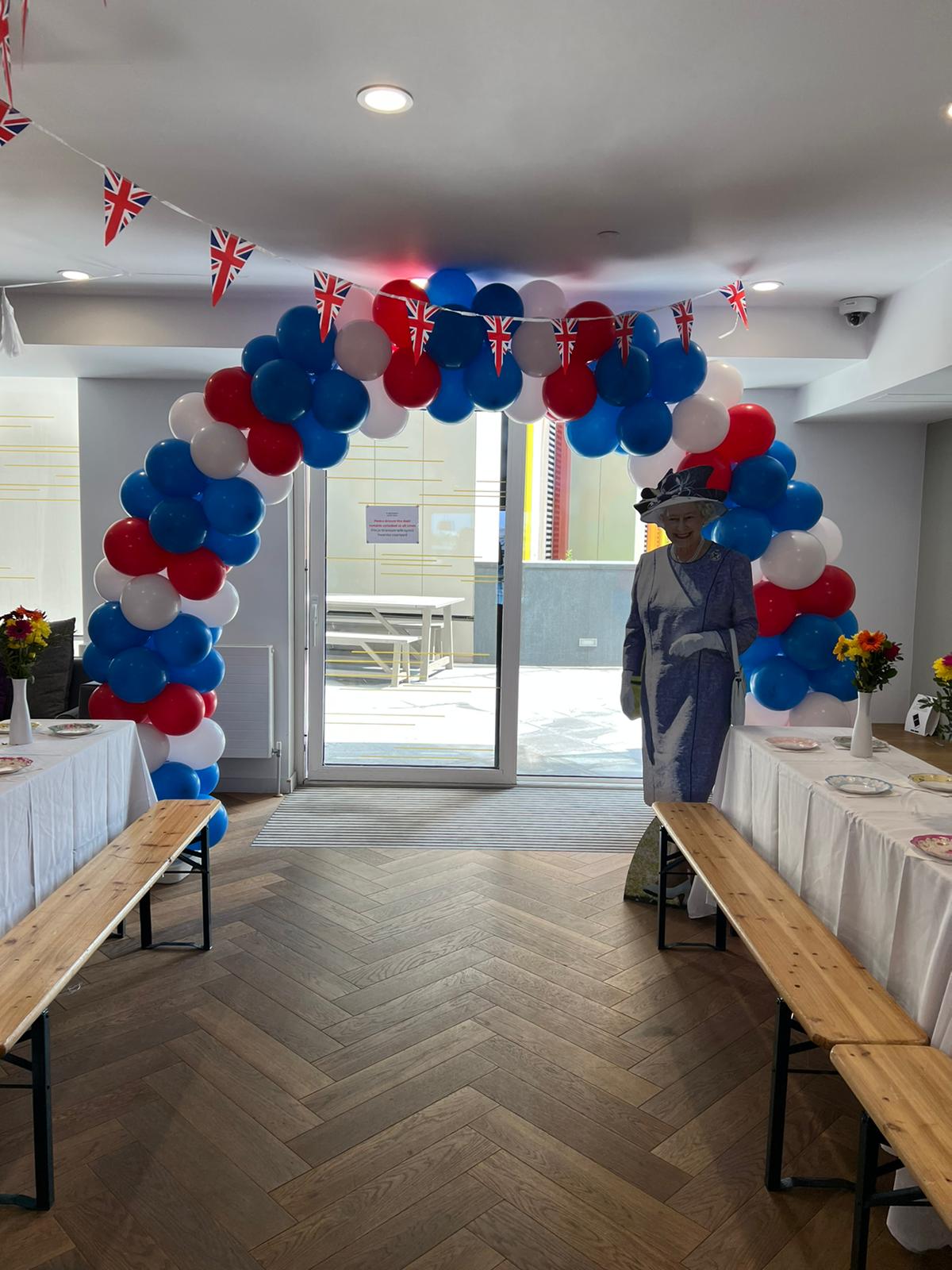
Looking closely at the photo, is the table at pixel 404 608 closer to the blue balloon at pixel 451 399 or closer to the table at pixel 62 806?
the blue balloon at pixel 451 399

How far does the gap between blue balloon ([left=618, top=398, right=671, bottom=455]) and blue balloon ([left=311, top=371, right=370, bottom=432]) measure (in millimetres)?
1058

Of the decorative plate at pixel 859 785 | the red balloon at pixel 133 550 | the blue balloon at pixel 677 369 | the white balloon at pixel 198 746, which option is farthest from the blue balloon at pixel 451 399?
the decorative plate at pixel 859 785

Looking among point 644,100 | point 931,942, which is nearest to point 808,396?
point 644,100

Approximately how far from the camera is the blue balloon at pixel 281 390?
12.1 feet

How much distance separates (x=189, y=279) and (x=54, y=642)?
1.97m

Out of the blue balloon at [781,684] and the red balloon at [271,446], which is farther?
the blue balloon at [781,684]

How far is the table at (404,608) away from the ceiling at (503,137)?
1988 mm

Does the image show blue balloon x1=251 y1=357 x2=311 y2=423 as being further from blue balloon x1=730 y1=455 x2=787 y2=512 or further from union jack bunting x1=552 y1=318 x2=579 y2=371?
blue balloon x1=730 y1=455 x2=787 y2=512

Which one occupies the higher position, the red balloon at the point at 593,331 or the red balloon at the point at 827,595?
the red balloon at the point at 593,331

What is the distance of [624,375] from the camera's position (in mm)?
3811

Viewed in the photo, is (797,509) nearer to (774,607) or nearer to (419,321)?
(774,607)

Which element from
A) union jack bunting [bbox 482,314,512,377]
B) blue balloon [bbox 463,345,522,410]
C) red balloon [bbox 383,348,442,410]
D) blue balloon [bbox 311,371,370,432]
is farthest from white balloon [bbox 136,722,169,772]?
union jack bunting [bbox 482,314,512,377]

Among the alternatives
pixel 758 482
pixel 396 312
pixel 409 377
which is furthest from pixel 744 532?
pixel 396 312

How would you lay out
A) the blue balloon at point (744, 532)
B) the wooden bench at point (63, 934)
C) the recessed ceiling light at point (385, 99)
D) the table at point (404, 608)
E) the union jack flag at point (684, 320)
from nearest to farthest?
the wooden bench at point (63, 934)
the recessed ceiling light at point (385, 99)
the union jack flag at point (684, 320)
the blue balloon at point (744, 532)
the table at point (404, 608)
